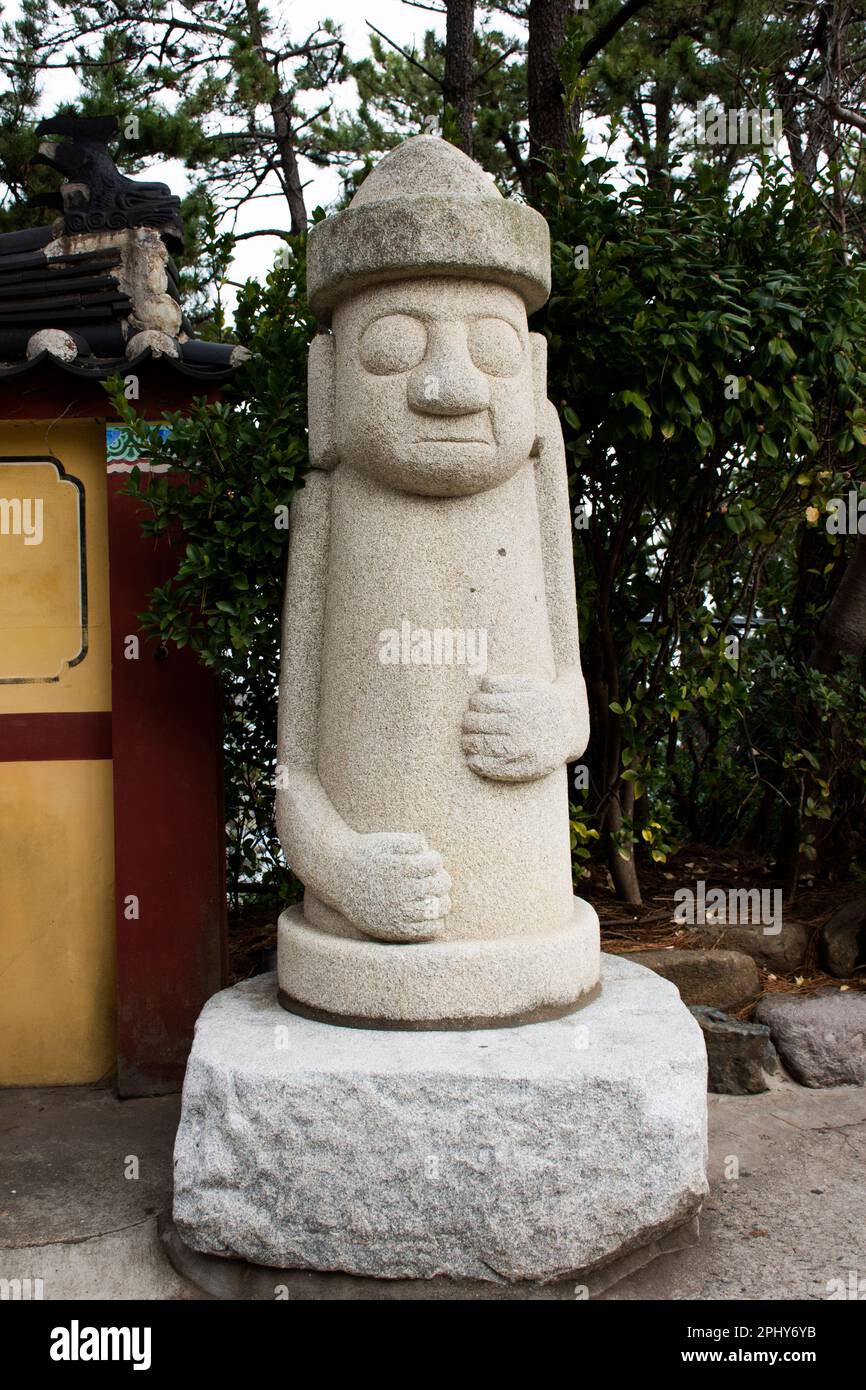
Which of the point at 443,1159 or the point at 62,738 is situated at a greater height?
the point at 62,738

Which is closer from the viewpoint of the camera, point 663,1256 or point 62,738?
point 663,1256

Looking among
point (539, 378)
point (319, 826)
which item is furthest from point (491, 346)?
point (319, 826)

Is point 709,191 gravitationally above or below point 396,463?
above

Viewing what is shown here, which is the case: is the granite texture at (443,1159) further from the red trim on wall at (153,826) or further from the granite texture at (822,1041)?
the granite texture at (822,1041)

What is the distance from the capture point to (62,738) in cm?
427

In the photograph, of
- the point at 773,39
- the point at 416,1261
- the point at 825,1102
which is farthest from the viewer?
the point at 773,39

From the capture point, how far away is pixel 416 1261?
2848 mm

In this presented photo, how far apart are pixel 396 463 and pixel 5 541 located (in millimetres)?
1815

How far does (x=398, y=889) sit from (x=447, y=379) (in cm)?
132

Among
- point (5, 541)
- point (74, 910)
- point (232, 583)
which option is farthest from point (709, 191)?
point (74, 910)

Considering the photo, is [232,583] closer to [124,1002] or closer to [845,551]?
[124,1002]

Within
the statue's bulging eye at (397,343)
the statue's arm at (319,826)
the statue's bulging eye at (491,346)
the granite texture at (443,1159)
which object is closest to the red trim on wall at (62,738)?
the statue's arm at (319,826)

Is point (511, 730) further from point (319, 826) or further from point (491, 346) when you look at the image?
point (491, 346)

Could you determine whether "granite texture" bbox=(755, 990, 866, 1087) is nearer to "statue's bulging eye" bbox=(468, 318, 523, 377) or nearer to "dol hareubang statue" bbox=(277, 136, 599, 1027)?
"dol hareubang statue" bbox=(277, 136, 599, 1027)
